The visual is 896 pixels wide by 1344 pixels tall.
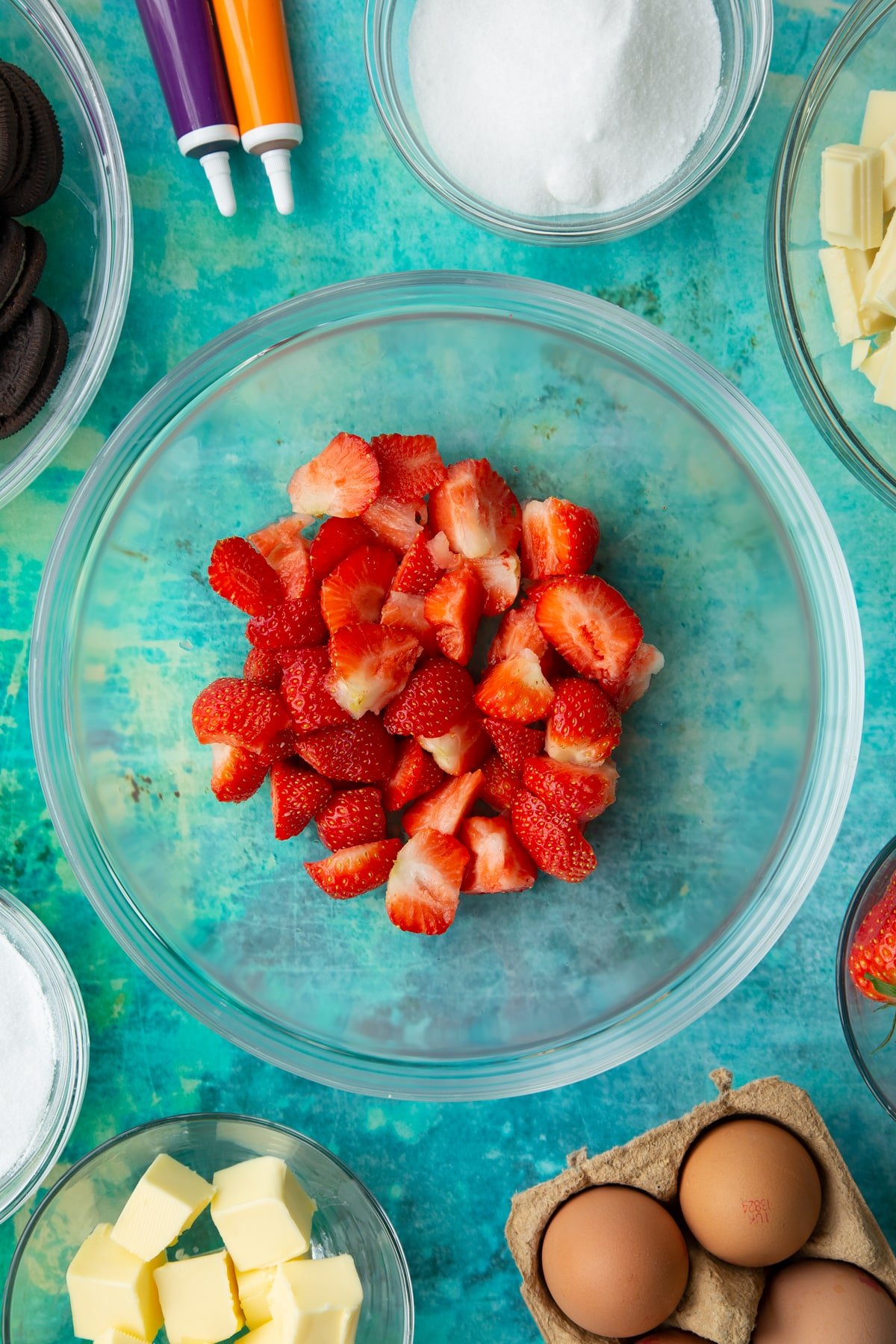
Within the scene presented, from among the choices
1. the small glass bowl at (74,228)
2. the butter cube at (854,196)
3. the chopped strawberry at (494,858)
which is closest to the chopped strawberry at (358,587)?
the chopped strawberry at (494,858)

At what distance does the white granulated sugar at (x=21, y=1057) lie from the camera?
1.42 m

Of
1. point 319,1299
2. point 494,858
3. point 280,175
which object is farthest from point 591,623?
point 319,1299

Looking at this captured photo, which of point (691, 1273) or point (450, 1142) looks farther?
point (450, 1142)

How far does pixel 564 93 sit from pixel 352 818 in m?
1.00

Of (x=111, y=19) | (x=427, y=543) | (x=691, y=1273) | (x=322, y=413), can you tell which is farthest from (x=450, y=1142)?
(x=111, y=19)

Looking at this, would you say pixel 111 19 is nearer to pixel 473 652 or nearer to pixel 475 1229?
pixel 473 652

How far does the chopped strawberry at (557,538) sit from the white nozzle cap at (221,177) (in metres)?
0.59

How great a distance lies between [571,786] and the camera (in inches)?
49.9

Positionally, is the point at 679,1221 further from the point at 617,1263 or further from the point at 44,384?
the point at 44,384

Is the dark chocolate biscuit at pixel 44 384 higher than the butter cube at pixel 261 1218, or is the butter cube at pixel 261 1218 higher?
the dark chocolate biscuit at pixel 44 384

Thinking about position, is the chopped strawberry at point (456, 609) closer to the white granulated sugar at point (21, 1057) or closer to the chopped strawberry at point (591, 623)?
the chopped strawberry at point (591, 623)

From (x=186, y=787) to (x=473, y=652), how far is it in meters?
0.47

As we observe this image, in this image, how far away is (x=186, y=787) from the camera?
1433 mm

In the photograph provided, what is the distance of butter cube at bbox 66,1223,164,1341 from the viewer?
4.34ft
